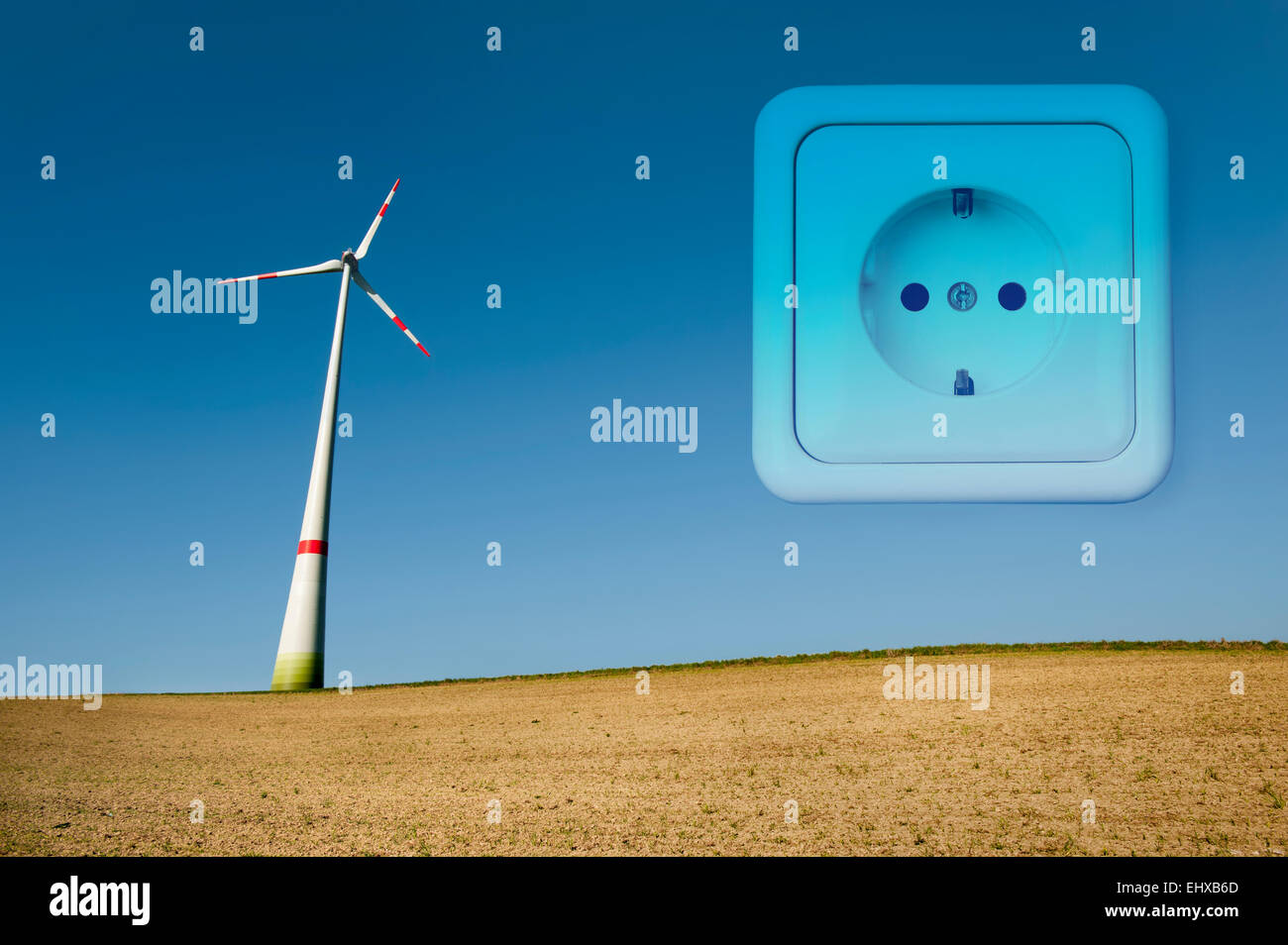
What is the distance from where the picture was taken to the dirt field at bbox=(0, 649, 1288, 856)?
55.6ft

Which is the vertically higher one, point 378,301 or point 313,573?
point 378,301

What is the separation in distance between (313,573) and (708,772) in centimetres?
2976

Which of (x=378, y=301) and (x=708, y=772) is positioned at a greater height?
(x=378, y=301)

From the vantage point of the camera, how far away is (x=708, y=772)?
2272cm

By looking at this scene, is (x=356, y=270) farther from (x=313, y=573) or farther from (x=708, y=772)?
(x=708, y=772)

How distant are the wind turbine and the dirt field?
9663 millimetres

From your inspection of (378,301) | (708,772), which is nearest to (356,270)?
(378,301)

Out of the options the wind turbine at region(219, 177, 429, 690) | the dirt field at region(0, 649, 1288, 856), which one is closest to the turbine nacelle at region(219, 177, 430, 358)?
the wind turbine at region(219, 177, 429, 690)

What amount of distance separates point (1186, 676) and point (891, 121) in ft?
108

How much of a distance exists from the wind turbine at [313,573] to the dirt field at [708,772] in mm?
9663

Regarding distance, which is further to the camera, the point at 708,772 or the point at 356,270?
the point at 356,270

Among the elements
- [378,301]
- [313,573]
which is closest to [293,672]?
[313,573]

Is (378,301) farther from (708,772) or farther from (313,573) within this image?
(708,772)
